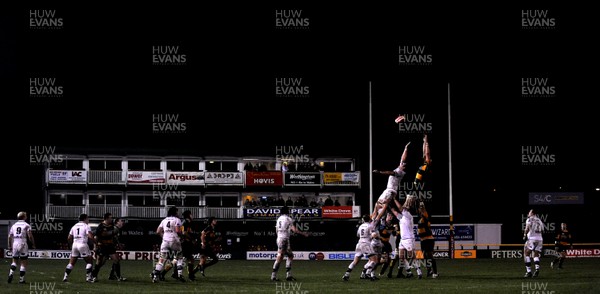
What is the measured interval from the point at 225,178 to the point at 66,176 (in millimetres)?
12149

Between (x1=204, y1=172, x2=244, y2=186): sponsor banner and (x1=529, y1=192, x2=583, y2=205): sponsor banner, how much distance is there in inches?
1056

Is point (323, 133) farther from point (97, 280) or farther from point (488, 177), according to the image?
point (97, 280)

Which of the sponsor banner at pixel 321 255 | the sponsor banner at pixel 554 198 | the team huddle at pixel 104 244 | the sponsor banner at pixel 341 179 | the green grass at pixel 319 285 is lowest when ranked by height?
the sponsor banner at pixel 321 255

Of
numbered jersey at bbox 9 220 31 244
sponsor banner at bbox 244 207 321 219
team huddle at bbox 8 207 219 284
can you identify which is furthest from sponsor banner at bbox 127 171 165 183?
numbered jersey at bbox 9 220 31 244

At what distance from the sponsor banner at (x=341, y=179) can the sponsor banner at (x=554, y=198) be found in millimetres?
17627

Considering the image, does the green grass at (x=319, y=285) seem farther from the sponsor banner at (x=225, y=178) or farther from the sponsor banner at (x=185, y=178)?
the sponsor banner at (x=225, y=178)

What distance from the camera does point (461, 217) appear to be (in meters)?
76.2

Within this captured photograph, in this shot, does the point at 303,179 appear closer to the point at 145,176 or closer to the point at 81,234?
the point at 145,176

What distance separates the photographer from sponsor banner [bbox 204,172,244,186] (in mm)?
64125

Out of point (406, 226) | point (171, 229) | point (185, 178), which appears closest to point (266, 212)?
point (185, 178)

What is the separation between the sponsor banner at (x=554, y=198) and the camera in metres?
72.6

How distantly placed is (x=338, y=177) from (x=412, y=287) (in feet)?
134

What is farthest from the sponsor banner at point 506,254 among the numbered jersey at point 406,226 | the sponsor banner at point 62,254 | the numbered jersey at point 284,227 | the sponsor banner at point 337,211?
the numbered jersey at point 284,227

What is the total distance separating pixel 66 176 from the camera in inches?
2427
